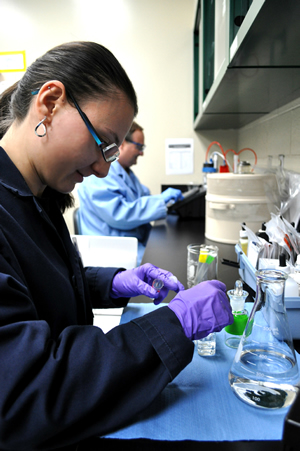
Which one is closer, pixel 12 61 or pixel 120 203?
pixel 120 203

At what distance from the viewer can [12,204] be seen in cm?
69

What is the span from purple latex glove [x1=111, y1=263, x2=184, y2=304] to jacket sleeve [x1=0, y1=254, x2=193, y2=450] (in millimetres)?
375

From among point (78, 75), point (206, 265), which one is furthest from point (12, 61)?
point (206, 265)

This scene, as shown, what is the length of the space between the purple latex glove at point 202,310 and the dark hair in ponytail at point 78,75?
462 mm

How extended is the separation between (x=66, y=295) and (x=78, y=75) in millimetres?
472

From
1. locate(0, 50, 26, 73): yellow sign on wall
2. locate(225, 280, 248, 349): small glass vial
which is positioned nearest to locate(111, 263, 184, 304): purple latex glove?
locate(225, 280, 248, 349): small glass vial

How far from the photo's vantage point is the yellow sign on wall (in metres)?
3.20

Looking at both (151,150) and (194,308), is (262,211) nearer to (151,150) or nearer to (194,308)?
(194,308)

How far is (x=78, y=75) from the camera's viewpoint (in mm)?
704

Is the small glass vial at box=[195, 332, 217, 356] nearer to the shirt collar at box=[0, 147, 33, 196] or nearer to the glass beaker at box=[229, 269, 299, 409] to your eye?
the glass beaker at box=[229, 269, 299, 409]

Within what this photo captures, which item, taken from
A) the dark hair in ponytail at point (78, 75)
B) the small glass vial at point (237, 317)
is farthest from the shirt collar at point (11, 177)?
the small glass vial at point (237, 317)

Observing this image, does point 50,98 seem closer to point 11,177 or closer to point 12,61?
point 11,177

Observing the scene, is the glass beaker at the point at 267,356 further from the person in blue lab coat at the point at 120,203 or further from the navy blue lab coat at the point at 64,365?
the person in blue lab coat at the point at 120,203

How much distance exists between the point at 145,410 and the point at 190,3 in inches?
133
